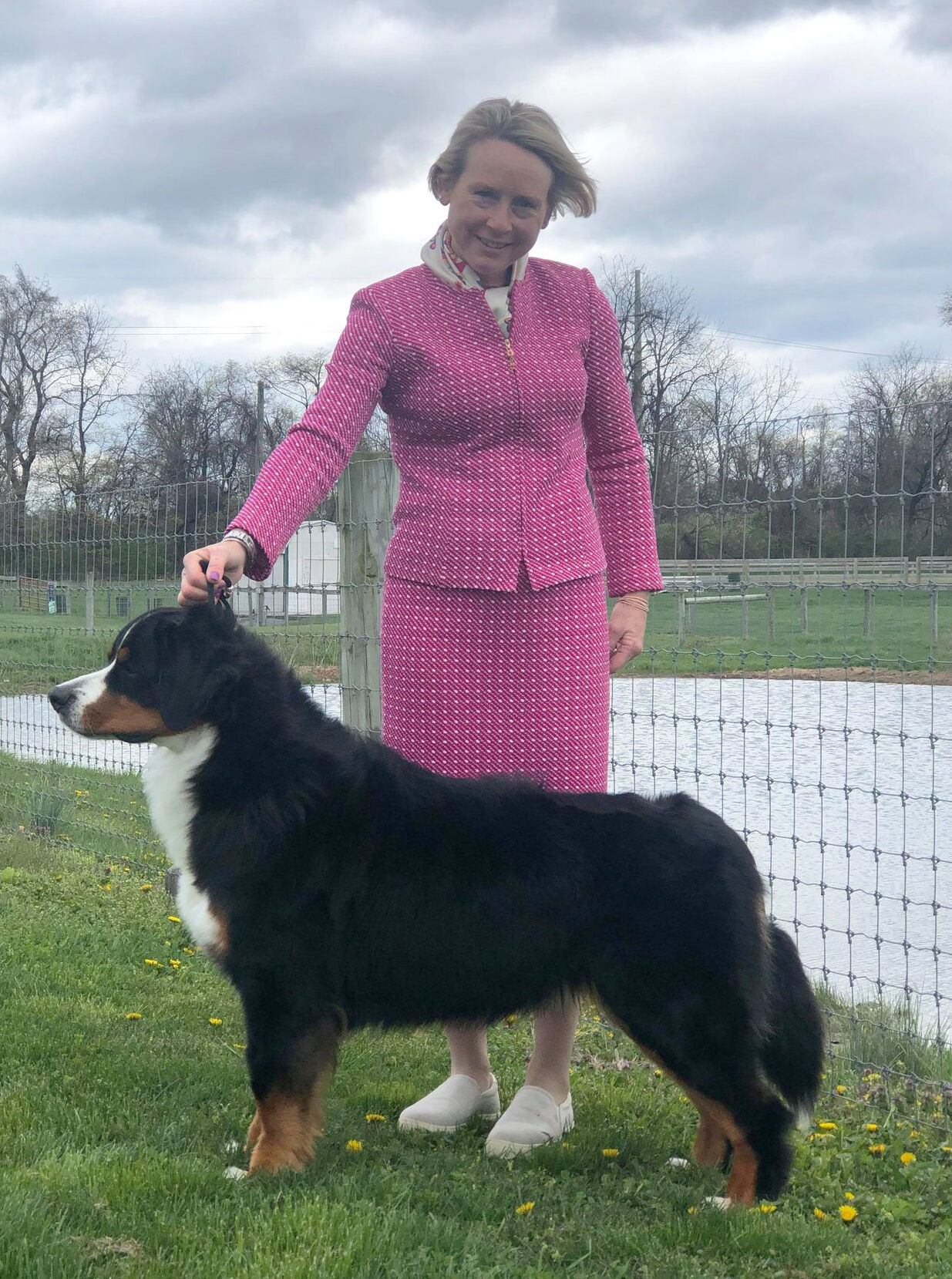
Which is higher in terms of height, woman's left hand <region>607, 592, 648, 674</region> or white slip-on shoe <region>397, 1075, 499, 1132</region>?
woman's left hand <region>607, 592, 648, 674</region>

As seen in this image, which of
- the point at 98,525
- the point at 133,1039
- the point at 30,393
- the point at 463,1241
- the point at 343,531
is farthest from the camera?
the point at 30,393

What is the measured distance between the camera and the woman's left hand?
342 cm

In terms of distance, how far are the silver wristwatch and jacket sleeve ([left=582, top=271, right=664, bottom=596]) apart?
1.07 m

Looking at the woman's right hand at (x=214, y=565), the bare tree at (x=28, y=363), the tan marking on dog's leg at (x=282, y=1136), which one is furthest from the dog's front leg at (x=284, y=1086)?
the bare tree at (x=28, y=363)

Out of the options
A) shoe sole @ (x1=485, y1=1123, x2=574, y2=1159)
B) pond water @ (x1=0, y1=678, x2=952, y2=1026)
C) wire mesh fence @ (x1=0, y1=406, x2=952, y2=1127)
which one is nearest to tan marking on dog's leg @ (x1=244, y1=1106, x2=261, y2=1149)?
shoe sole @ (x1=485, y1=1123, x2=574, y2=1159)

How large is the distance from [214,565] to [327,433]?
0.51 m

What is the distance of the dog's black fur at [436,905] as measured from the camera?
2826mm

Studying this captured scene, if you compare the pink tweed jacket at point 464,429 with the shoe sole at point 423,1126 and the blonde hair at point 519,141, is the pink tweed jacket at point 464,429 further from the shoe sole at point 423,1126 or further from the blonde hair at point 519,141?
the shoe sole at point 423,1126

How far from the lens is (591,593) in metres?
3.18

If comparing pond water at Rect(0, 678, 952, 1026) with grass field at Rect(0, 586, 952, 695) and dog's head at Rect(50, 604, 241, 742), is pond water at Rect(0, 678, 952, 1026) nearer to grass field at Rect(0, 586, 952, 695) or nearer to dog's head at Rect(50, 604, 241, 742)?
grass field at Rect(0, 586, 952, 695)

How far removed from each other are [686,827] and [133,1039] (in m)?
2.08

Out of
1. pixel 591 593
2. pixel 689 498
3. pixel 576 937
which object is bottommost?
pixel 576 937

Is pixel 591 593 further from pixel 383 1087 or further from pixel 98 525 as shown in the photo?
pixel 98 525

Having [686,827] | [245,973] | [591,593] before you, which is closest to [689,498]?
[591,593]
